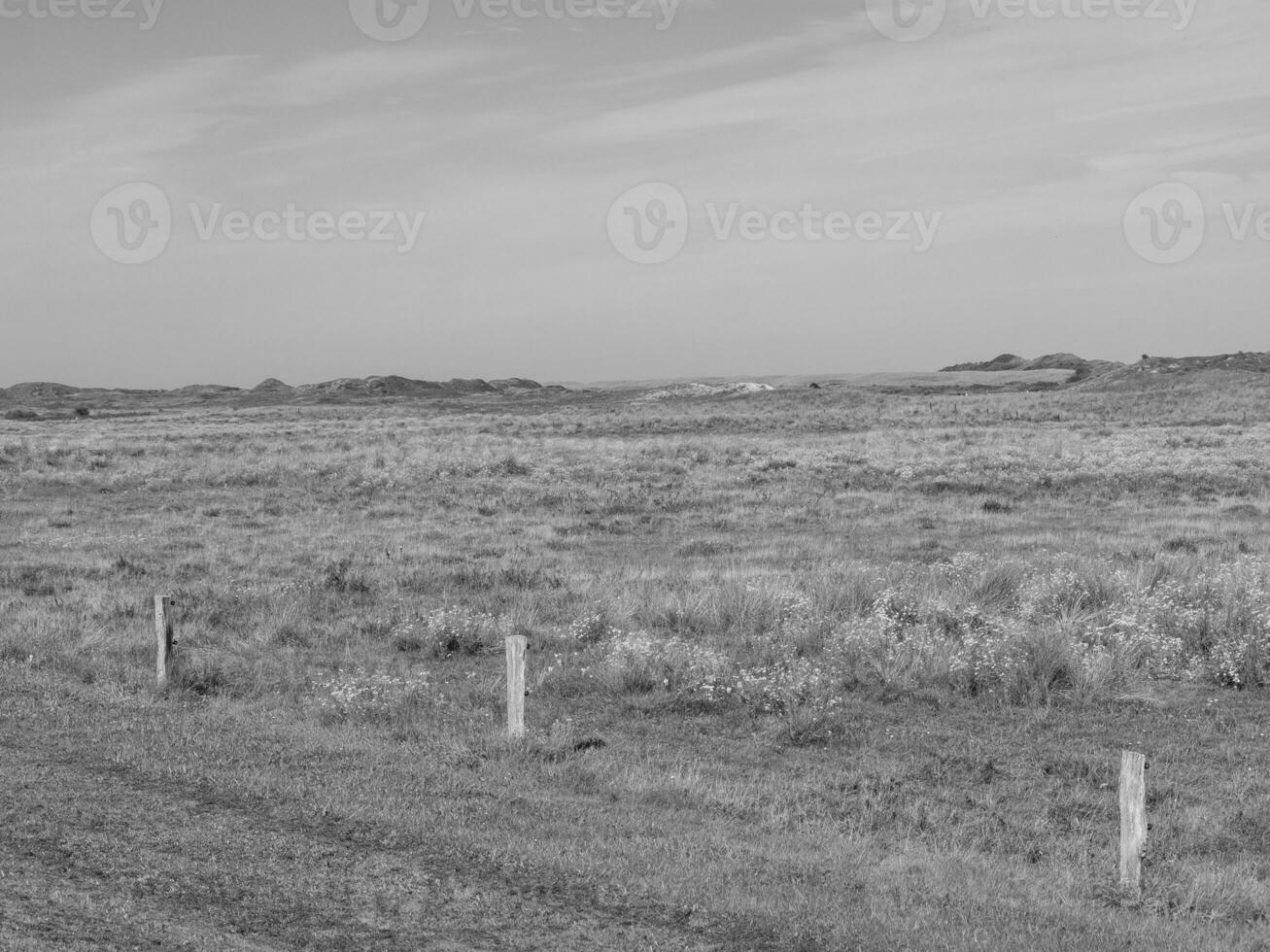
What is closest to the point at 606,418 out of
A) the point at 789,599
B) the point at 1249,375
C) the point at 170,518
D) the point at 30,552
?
the point at 1249,375

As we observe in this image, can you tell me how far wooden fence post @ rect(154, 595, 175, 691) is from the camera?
14094 mm

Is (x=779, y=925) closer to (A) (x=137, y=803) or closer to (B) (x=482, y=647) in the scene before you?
(A) (x=137, y=803)

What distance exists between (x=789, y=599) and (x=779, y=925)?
1061 centimetres

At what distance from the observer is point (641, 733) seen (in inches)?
491

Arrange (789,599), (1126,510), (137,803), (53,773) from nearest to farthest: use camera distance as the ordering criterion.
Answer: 1. (137,803)
2. (53,773)
3. (789,599)
4. (1126,510)

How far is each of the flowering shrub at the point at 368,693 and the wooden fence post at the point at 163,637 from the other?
178 centimetres

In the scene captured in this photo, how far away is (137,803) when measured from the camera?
9.13 metres

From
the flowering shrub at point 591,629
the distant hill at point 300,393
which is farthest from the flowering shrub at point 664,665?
the distant hill at point 300,393

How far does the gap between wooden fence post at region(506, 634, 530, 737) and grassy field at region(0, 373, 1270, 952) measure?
38cm

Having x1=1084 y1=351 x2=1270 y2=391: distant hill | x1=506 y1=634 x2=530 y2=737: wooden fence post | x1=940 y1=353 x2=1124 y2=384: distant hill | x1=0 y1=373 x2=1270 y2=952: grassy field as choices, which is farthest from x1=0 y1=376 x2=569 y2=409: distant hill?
x1=506 y1=634 x2=530 y2=737: wooden fence post

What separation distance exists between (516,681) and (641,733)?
1.52m

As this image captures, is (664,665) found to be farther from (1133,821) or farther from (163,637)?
(1133,821)

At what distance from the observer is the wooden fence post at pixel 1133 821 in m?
7.84

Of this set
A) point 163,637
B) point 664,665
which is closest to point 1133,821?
point 664,665
